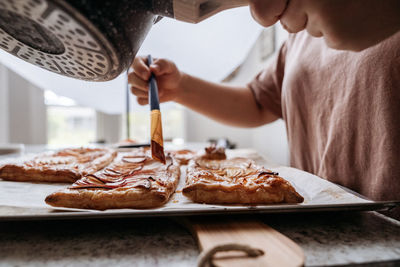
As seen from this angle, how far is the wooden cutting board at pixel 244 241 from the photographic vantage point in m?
0.41

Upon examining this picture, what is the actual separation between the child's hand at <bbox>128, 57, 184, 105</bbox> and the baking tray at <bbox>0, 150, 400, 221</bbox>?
1.56 feet

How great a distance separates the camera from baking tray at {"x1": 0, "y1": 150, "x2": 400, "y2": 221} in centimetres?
56

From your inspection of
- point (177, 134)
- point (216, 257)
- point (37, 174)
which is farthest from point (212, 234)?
point (177, 134)

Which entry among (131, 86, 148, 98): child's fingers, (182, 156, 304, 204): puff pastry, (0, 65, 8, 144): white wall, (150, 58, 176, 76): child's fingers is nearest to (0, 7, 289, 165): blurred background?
(0, 65, 8, 144): white wall

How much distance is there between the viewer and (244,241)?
496 mm

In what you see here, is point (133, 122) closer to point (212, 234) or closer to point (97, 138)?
point (97, 138)

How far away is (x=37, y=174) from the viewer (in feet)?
3.48

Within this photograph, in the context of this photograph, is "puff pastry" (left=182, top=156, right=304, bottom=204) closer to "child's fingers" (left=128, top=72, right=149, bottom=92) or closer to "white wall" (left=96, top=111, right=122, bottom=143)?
"child's fingers" (left=128, top=72, right=149, bottom=92)

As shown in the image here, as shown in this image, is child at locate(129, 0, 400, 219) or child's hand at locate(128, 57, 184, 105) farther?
child's hand at locate(128, 57, 184, 105)

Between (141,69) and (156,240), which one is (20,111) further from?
(156,240)

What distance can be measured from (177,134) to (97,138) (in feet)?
4.91

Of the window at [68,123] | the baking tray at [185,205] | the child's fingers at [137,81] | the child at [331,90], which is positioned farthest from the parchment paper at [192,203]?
the window at [68,123]

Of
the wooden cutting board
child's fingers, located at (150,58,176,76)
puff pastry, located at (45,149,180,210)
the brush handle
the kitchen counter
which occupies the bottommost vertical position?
the kitchen counter

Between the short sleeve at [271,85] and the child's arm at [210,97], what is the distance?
0.06 meters
